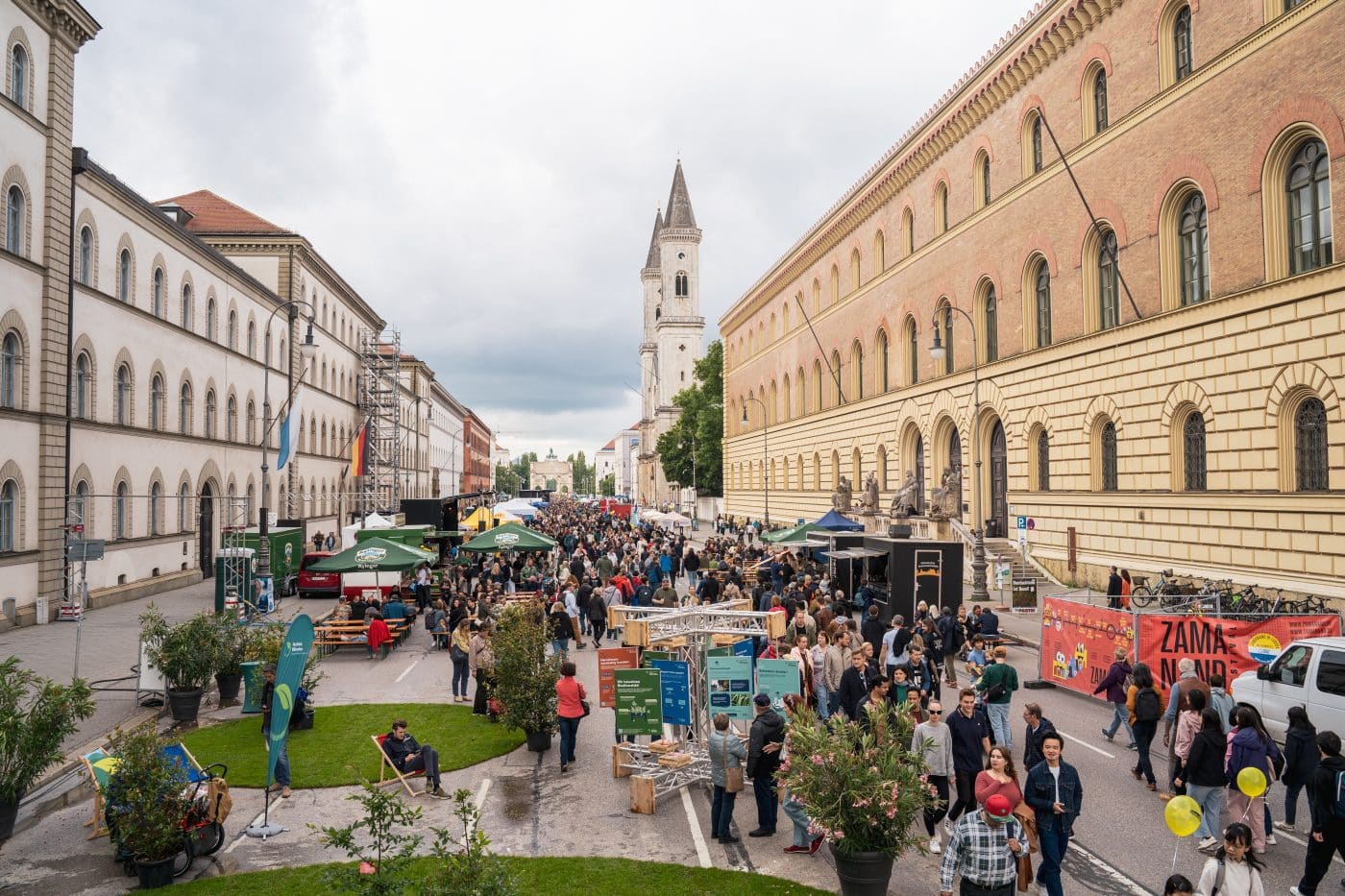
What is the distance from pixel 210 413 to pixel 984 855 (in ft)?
130

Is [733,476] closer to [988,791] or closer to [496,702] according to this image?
[496,702]

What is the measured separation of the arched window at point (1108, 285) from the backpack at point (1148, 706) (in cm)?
1883

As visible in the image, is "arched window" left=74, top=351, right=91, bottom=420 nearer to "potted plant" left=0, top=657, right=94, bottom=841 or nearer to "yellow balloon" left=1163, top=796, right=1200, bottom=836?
"potted plant" left=0, top=657, right=94, bottom=841

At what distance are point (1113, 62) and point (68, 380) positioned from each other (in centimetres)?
3153

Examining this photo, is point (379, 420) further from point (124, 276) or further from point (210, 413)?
point (124, 276)

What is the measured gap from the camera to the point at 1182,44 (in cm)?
2466

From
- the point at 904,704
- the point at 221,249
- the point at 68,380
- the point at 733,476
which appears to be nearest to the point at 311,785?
the point at 904,704

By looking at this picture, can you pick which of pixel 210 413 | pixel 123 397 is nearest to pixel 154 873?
pixel 123 397

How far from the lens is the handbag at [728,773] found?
9.72 meters

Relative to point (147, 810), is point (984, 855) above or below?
above

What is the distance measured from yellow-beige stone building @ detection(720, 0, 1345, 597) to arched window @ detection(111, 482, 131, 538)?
27560mm

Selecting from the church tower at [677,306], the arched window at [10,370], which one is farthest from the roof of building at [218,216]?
the church tower at [677,306]

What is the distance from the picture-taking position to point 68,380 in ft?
89.9

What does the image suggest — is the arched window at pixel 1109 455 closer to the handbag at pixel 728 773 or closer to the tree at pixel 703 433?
the handbag at pixel 728 773
